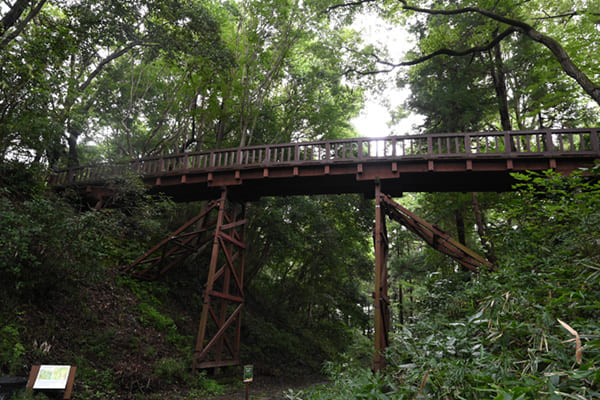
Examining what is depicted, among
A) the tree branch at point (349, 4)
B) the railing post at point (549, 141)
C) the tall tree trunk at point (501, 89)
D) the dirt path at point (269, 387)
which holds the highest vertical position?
the tree branch at point (349, 4)

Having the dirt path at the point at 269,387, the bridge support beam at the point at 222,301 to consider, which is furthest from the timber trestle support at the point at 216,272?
the dirt path at the point at 269,387

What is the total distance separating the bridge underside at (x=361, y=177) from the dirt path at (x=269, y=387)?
6.23 meters

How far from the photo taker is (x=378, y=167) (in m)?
10.8

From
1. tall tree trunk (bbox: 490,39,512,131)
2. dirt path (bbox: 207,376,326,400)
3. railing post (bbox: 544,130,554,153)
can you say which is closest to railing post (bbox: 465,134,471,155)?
railing post (bbox: 544,130,554,153)

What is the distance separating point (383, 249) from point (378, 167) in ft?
8.59

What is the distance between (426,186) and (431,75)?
677 centimetres

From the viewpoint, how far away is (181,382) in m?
9.12

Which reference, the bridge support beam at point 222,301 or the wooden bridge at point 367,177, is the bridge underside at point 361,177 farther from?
the bridge support beam at point 222,301

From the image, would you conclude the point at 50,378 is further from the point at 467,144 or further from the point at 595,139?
the point at 595,139

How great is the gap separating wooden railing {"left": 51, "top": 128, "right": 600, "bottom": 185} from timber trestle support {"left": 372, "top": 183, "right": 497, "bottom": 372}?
1.57 m

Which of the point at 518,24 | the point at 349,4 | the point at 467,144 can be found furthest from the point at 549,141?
the point at 349,4

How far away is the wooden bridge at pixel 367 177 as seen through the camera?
31.7 ft

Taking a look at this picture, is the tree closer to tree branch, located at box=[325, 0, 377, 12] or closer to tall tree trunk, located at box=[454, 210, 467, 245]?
tree branch, located at box=[325, 0, 377, 12]

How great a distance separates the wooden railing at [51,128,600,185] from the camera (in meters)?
9.59
